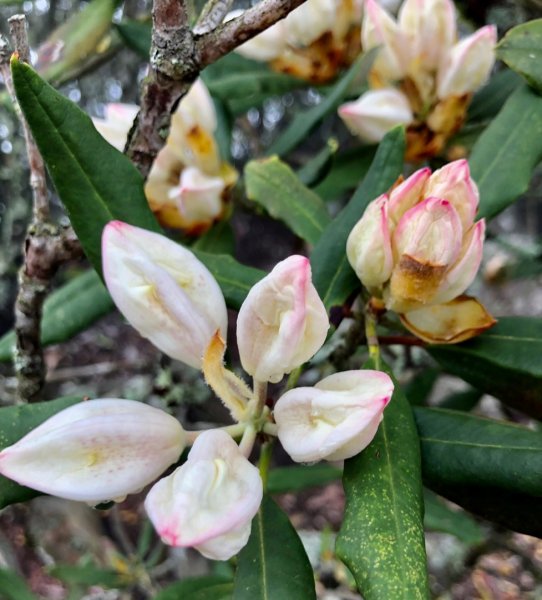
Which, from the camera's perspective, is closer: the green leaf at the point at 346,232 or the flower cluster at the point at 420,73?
the green leaf at the point at 346,232

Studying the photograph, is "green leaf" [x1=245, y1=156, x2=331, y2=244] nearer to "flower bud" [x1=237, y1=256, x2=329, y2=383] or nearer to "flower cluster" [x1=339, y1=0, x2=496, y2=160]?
"flower cluster" [x1=339, y1=0, x2=496, y2=160]

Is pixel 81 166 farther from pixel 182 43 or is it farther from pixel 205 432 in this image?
pixel 205 432

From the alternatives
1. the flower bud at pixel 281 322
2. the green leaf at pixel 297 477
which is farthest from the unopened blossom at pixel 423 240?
the green leaf at pixel 297 477

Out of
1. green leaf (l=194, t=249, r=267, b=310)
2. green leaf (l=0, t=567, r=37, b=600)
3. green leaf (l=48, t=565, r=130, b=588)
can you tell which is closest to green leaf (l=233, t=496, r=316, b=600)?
green leaf (l=194, t=249, r=267, b=310)

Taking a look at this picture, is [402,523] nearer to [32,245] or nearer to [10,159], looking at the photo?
[32,245]

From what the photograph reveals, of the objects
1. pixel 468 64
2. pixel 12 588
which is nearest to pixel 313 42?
pixel 468 64

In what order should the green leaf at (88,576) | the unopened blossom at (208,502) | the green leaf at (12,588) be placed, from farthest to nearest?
the green leaf at (88,576)
the green leaf at (12,588)
the unopened blossom at (208,502)

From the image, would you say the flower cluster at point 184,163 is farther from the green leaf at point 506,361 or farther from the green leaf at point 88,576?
the green leaf at point 88,576

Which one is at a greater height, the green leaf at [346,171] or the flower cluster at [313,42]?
the flower cluster at [313,42]
